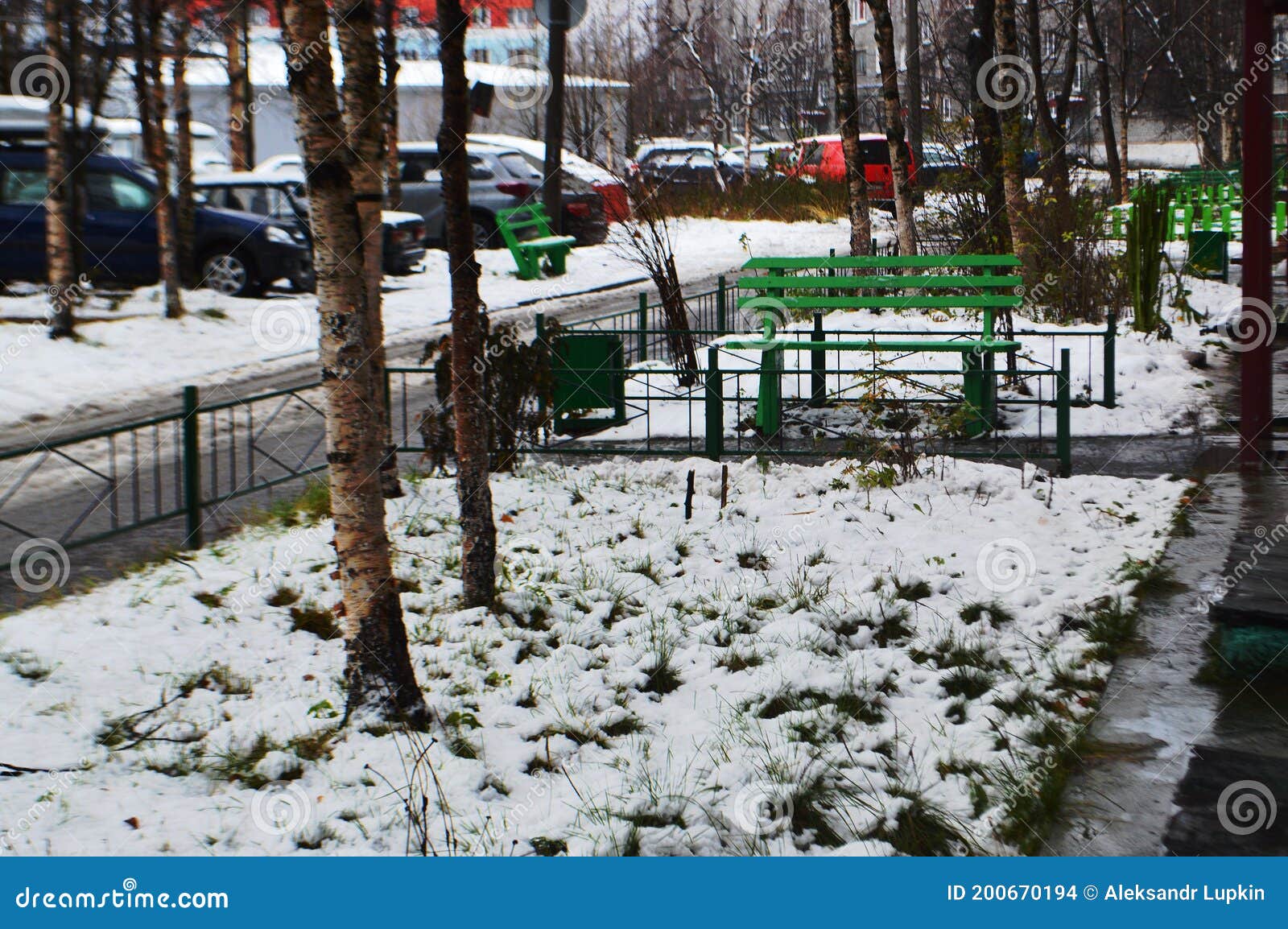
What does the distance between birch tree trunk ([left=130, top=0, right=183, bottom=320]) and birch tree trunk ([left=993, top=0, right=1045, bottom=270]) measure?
28.3ft

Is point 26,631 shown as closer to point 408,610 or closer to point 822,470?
point 408,610

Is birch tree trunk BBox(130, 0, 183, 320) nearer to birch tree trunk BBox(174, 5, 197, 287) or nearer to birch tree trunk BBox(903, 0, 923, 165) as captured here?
birch tree trunk BBox(174, 5, 197, 287)

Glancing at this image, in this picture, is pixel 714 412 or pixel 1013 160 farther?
pixel 1013 160

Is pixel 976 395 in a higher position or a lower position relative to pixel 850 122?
lower

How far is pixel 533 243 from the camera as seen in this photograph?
21.1 meters

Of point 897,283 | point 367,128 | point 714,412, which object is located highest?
point 367,128

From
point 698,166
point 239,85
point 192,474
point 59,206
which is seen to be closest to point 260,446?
point 192,474

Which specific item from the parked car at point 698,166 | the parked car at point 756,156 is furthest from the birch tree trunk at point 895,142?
the parked car at point 698,166

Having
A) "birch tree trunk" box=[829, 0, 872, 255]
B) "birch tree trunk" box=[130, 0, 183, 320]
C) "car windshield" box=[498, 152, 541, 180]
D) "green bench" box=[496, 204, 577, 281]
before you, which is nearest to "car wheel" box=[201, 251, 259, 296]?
"birch tree trunk" box=[130, 0, 183, 320]

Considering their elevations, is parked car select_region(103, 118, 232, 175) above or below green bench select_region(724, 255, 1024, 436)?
above

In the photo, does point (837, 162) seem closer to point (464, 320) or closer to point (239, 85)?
point (239, 85)

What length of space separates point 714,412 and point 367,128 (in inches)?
118

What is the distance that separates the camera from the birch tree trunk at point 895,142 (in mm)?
15906

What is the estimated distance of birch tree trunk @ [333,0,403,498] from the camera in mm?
6367
